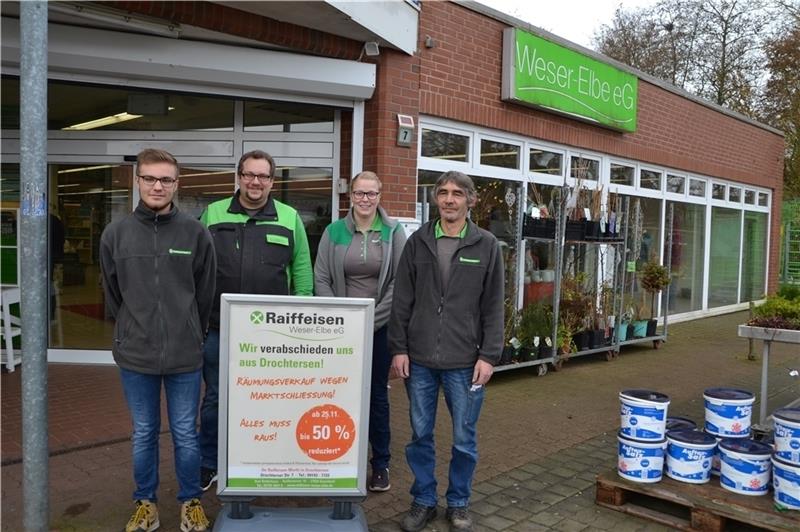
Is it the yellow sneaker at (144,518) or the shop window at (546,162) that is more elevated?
the shop window at (546,162)

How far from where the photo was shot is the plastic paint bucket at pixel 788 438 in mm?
3643

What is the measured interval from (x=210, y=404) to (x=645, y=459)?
2.54 meters

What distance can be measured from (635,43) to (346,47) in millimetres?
23627

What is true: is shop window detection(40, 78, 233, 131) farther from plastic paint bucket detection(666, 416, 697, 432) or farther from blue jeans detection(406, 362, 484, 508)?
plastic paint bucket detection(666, 416, 697, 432)

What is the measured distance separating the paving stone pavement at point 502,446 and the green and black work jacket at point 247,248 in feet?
4.22

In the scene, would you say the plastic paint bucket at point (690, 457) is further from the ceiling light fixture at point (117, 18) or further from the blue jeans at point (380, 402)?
the ceiling light fixture at point (117, 18)

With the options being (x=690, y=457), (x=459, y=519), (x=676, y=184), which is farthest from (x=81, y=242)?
(x=676, y=184)

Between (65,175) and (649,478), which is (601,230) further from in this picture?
(65,175)

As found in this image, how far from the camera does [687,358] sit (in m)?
9.16

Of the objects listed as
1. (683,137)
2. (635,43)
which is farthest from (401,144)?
(635,43)

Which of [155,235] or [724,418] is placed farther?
[724,418]

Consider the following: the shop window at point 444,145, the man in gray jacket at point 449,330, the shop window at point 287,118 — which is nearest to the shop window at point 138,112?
the shop window at point 287,118

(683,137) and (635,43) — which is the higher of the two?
(635,43)

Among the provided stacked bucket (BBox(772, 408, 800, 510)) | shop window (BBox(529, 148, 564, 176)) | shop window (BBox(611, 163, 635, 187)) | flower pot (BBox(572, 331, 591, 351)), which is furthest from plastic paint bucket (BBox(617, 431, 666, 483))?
shop window (BBox(611, 163, 635, 187))
